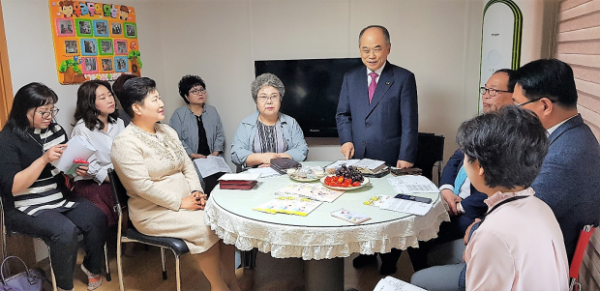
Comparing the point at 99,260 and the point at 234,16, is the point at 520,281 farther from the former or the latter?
the point at 234,16

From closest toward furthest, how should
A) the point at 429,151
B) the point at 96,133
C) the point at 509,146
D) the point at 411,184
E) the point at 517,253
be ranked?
1. the point at 517,253
2. the point at 509,146
3. the point at 411,184
4. the point at 96,133
5. the point at 429,151

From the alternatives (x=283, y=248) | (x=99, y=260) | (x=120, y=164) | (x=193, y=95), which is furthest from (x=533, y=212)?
(x=193, y=95)

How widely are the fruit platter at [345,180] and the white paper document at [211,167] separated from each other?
50.4 inches

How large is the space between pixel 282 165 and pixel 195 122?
1.71 metres

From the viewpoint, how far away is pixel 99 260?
273 cm

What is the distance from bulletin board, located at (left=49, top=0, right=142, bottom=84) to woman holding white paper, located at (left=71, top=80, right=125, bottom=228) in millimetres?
301

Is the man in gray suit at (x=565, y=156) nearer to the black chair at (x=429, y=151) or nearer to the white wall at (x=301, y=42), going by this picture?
the black chair at (x=429, y=151)

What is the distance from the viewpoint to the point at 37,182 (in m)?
2.51

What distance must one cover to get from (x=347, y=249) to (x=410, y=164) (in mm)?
1193

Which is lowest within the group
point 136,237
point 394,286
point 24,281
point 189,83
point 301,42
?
point 24,281

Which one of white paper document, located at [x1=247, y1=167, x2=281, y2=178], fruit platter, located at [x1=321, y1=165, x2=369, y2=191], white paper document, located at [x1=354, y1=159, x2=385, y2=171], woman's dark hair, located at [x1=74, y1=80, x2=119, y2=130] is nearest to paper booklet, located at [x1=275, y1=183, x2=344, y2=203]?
fruit platter, located at [x1=321, y1=165, x2=369, y2=191]

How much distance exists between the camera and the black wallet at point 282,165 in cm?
257

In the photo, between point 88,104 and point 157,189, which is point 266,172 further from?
point 88,104

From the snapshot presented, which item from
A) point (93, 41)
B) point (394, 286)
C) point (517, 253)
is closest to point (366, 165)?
point (394, 286)
